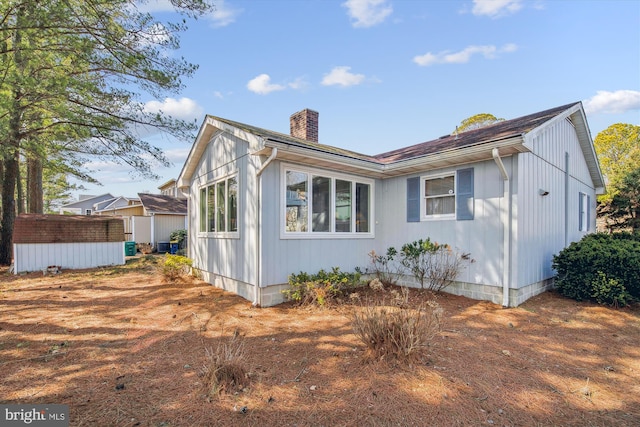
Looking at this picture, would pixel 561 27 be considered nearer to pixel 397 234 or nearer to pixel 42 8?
pixel 397 234

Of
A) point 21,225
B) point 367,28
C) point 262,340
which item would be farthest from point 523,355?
point 21,225

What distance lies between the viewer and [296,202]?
665 cm

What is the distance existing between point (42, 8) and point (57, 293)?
246 inches

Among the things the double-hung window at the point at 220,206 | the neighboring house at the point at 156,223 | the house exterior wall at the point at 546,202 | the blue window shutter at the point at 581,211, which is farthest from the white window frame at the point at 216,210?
the neighboring house at the point at 156,223

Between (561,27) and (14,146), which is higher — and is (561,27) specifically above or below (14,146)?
above

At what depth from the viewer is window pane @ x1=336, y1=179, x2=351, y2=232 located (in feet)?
24.2

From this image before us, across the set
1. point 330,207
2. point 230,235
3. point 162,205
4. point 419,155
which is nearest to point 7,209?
point 162,205

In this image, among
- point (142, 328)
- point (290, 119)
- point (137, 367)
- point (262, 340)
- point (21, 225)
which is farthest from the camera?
point (290, 119)

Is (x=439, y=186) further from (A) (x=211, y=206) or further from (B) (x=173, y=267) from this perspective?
(B) (x=173, y=267)

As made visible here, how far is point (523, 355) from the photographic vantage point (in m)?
3.86

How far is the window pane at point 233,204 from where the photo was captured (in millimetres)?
7117

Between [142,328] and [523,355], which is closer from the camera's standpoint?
Result: [523,355]

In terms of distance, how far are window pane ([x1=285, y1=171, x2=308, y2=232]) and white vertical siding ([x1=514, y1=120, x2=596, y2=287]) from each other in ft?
14.3

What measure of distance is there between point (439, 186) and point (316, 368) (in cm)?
529
